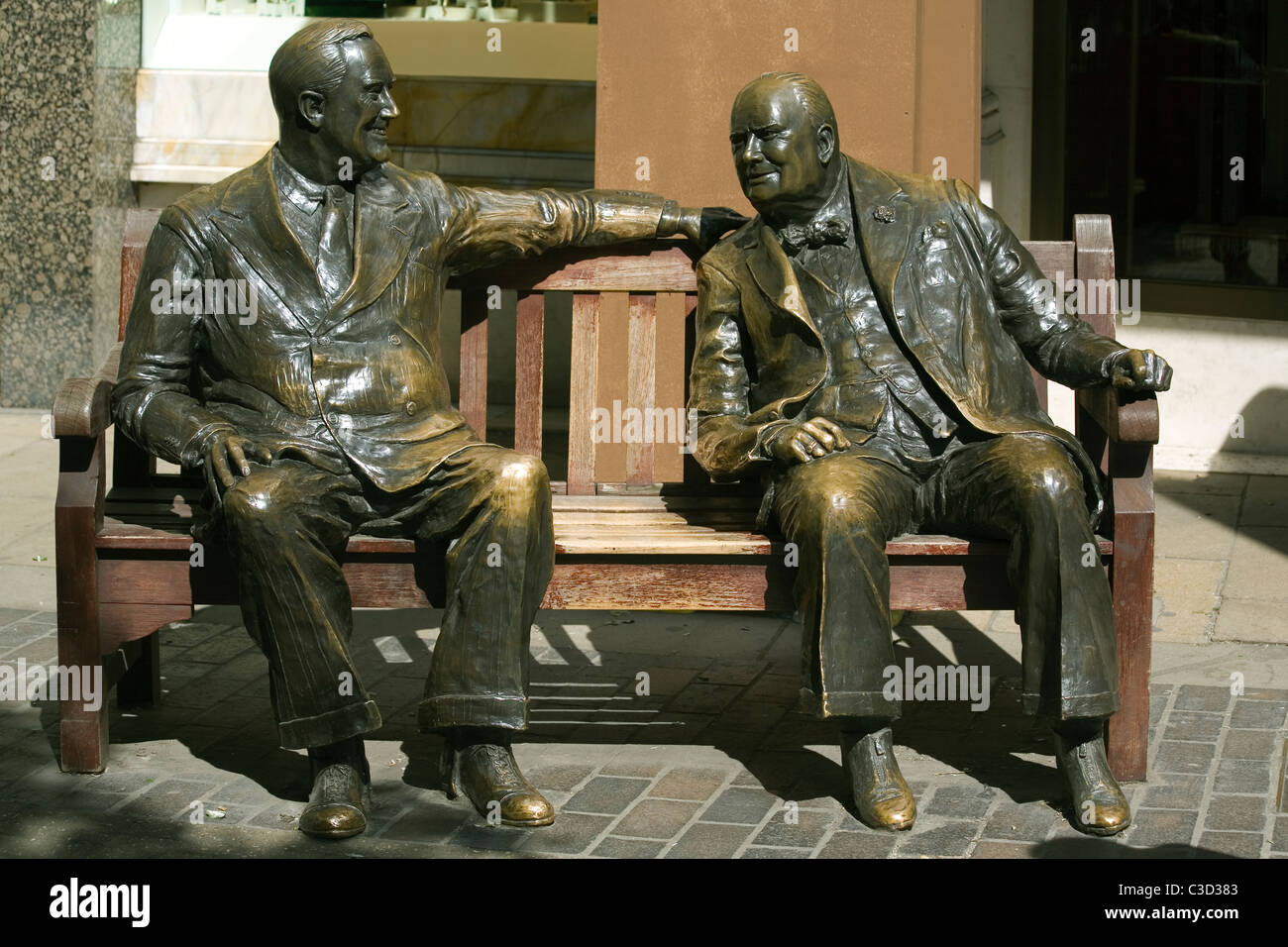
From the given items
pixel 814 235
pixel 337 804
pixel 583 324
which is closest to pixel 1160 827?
pixel 814 235

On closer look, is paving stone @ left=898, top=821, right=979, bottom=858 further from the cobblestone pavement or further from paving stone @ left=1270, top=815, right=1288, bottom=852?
paving stone @ left=1270, top=815, right=1288, bottom=852

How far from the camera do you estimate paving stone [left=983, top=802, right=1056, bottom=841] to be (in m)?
4.40

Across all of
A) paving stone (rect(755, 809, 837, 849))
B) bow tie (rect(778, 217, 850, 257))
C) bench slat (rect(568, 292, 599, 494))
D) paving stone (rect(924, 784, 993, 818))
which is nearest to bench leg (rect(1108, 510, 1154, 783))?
paving stone (rect(924, 784, 993, 818))

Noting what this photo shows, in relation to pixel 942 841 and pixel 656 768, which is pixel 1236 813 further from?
pixel 656 768

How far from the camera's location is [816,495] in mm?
4586

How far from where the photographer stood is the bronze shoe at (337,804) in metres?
4.39

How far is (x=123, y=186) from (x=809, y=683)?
6.06 metres

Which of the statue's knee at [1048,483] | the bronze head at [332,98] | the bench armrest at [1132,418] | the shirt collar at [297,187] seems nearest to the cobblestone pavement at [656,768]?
the statue's knee at [1048,483]

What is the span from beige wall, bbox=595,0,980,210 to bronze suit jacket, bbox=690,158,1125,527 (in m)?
1.36

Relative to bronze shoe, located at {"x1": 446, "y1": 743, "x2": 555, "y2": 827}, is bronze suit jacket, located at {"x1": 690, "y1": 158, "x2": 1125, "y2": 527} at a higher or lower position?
higher


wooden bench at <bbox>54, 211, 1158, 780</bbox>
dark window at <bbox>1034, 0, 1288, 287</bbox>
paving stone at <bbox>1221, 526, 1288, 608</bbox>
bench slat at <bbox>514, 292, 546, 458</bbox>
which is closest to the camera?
wooden bench at <bbox>54, 211, 1158, 780</bbox>

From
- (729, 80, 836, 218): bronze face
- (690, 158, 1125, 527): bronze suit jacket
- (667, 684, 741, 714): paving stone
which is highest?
(729, 80, 836, 218): bronze face

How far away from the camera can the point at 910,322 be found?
16.6ft
